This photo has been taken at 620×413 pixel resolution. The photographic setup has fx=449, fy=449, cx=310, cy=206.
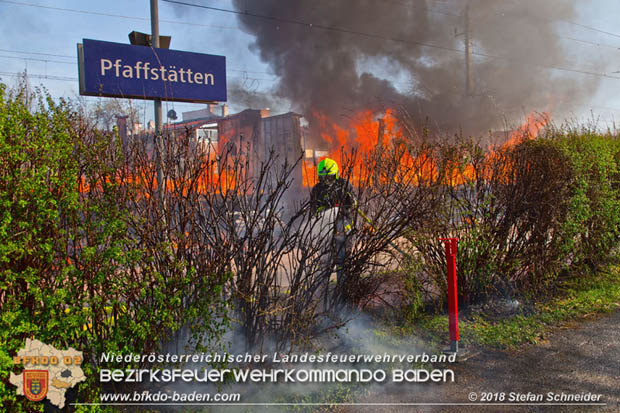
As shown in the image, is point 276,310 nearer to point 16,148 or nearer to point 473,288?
point 16,148

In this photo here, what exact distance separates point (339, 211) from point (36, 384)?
2.21 m

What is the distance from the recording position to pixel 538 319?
476 centimetres

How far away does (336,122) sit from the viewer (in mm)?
15695

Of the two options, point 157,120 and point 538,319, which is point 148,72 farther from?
point 538,319

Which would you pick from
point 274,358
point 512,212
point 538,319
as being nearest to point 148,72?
point 274,358

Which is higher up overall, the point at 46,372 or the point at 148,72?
the point at 148,72

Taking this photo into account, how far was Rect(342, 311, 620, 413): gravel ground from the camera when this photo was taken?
3109 millimetres

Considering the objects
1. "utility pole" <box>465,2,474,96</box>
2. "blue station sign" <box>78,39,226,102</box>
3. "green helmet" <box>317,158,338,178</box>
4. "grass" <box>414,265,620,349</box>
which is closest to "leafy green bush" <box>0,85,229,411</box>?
"green helmet" <box>317,158,338,178</box>

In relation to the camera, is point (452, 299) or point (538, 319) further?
point (538, 319)

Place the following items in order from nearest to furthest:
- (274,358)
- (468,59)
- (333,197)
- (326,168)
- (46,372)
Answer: (46,372)
(274,358)
(333,197)
(326,168)
(468,59)

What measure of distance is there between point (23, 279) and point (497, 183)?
4.30m

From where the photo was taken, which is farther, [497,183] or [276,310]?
Result: [497,183]

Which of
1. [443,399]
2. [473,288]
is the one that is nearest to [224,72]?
[473,288]

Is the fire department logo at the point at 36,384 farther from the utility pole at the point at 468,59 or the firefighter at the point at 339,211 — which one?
the utility pole at the point at 468,59
